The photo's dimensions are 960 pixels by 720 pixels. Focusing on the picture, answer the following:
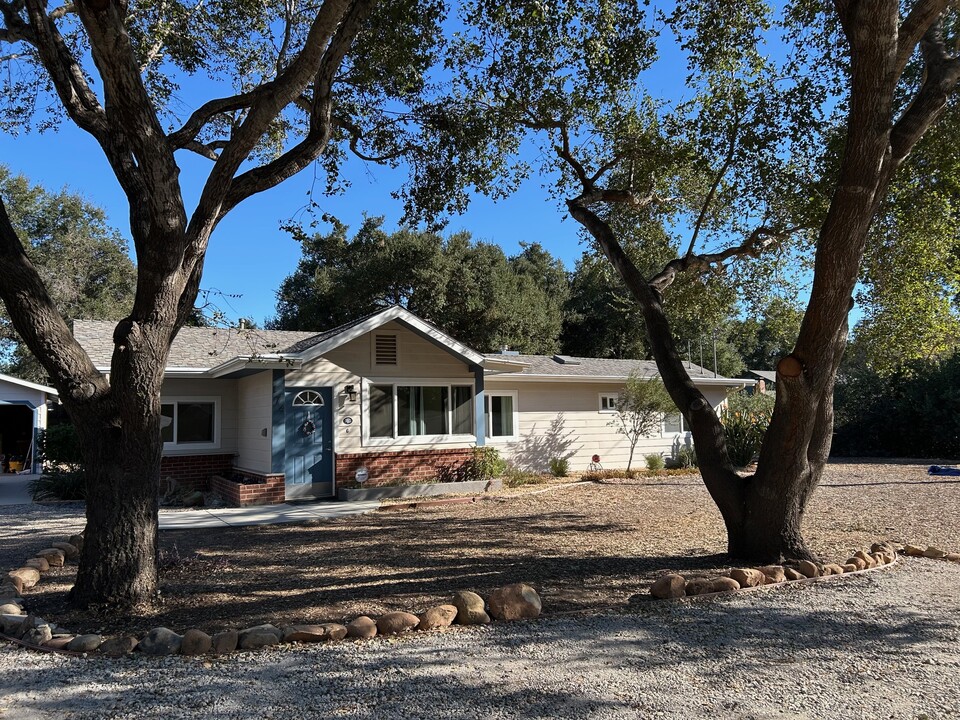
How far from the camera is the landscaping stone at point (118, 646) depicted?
4.70m

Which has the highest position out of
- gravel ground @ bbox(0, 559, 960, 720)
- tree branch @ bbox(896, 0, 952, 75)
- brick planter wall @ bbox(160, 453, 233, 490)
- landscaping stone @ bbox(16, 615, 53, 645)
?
tree branch @ bbox(896, 0, 952, 75)

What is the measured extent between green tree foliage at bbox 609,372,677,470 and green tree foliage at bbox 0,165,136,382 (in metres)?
20.3

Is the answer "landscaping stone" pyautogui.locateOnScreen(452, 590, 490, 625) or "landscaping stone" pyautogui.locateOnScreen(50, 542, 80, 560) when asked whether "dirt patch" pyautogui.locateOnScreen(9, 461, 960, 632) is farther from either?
"landscaping stone" pyautogui.locateOnScreen(50, 542, 80, 560)

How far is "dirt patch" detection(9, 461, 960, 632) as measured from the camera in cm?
606

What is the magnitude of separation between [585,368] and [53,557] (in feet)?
48.5

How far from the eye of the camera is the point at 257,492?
13164 mm

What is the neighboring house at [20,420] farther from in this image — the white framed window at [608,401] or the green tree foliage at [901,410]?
the green tree foliage at [901,410]

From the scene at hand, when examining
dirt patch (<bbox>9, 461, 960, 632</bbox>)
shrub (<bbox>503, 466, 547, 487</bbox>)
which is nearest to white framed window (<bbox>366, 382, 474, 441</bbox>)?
shrub (<bbox>503, 466, 547, 487</bbox>)

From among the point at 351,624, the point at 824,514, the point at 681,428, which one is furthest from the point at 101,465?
the point at 681,428

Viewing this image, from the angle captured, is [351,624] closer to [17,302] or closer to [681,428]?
[17,302]

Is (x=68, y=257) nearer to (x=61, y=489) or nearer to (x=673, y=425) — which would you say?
(x=61, y=489)

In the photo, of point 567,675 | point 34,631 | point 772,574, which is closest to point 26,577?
point 34,631

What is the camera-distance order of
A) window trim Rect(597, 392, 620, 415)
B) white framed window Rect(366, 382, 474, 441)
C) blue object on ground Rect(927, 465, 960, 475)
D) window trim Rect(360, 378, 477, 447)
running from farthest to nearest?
window trim Rect(597, 392, 620, 415) → blue object on ground Rect(927, 465, 960, 475) → white framed window Rect(366, 382, 474, 441) → window trim Rect(360, 378, 477, 447)

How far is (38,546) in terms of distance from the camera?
884 cm
